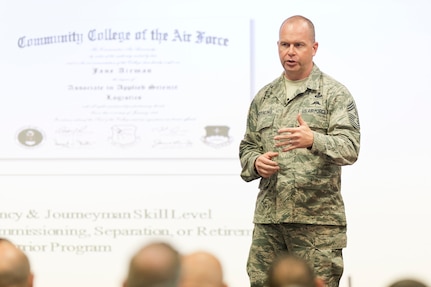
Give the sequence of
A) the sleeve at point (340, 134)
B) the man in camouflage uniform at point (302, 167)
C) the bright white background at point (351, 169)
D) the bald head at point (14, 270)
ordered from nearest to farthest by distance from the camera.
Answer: the bald head at point (14, 270) → the sleeve at point (340, 134) → the man in camouflage uniform at point (302, 167) → the bright white background at point (351, 169)

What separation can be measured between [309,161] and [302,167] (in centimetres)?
4

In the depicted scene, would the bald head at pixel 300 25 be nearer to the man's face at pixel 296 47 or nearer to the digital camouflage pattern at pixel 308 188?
the man's face at pixel 296 47

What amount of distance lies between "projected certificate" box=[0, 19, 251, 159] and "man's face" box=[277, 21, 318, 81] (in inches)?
59.3

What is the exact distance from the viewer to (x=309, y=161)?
3934mm

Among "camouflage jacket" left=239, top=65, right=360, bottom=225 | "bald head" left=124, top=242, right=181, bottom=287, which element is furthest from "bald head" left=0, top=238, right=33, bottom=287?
"camouflage jacket" left=239, top=65, right=360, bottom=225

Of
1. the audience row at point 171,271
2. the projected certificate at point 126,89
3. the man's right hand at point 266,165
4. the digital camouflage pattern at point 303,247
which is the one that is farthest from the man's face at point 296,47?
the projected certificate at point 126,89

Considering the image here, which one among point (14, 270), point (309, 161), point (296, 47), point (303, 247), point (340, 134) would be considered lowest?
point (303, 247)

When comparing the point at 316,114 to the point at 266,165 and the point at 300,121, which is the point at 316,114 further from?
the point at 266,165

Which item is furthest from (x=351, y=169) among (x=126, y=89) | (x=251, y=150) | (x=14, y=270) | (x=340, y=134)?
(x=14, y=270)

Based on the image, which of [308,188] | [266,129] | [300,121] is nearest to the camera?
[300,121]

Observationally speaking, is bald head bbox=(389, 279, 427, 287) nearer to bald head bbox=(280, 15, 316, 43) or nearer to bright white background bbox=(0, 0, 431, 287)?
bald head bbox=(280, 15, 316, 43)

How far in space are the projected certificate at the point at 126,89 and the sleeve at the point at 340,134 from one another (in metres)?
1.59

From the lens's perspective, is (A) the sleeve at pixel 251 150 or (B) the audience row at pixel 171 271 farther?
(A) the sleeve at pixel 251 150

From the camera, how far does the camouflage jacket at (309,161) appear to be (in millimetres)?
3920
